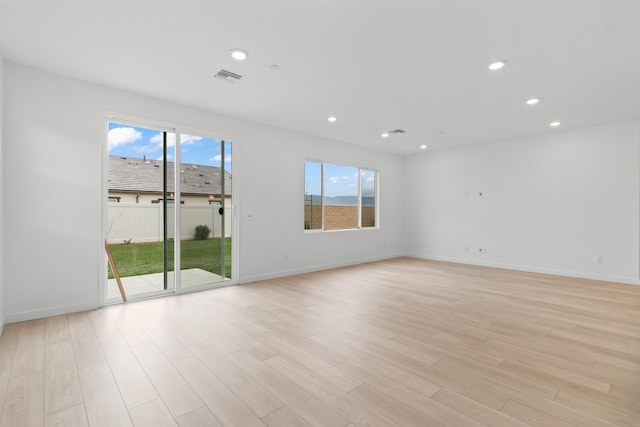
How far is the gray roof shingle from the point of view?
155 inches

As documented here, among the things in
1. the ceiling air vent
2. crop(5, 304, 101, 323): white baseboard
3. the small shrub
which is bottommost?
crop(5, 304, 101, 323): white baseboard

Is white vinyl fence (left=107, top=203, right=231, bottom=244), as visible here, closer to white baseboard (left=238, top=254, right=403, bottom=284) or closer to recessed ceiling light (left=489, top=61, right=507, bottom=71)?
white baseboard (left=238, top=254, right=403, bottom=284)

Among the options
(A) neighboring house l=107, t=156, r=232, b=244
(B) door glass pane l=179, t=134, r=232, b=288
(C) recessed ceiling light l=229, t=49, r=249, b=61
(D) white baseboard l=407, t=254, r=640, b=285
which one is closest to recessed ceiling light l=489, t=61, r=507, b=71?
(C) recessed ceiling light l=229, t=49, r=249, b=61

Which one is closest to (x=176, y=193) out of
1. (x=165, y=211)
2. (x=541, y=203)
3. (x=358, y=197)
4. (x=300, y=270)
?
(x=165, y=211)

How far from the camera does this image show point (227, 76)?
337 centimetres

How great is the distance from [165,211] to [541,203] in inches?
258

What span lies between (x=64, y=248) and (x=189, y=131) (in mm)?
2104

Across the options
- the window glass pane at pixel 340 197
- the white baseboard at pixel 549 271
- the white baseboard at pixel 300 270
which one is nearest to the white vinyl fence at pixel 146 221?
the white baseboard at pixel 300 270

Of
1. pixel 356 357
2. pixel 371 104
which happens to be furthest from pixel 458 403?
pixel 371 104

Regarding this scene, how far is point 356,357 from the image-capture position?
7.91 feet

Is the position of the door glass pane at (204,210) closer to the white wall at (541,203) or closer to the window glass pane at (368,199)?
the window glass pane at (368,199)

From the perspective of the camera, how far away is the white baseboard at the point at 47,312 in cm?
311

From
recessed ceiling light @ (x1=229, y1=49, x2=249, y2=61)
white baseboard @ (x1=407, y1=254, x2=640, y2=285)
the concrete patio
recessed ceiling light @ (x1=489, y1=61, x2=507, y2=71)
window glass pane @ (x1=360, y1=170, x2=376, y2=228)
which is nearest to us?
recessed ceiling light @ (x1=229, y1=49, x2=249, y2=61)

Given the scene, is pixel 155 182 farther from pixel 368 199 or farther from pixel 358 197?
pixel 368 199
